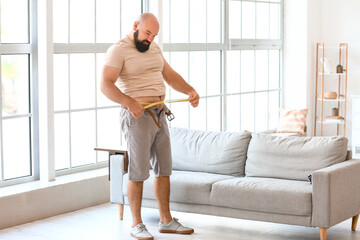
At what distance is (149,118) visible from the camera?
197 inches

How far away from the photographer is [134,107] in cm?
483

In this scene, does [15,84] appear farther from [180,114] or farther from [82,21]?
[180,114]

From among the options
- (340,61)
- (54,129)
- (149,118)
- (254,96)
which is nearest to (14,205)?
(54,129)

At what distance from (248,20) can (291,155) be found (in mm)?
3772

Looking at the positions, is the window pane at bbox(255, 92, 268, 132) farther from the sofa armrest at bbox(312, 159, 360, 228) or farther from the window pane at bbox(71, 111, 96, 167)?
the sofa armrest at bbox(312, 159, 360, 228)

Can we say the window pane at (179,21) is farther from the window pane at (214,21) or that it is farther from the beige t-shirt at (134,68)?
the beige t-shirt at (134,68)

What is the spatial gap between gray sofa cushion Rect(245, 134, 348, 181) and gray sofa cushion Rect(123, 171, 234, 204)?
264mm

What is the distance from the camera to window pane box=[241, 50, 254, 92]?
8633mm

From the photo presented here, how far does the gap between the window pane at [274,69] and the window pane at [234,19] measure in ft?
2.84

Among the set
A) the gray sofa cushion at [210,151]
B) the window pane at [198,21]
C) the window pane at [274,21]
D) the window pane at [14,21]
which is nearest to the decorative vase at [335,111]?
the window pane at [274,21]

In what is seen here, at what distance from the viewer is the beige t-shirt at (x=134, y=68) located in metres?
4.94

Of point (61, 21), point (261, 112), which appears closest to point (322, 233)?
point (61, 21)

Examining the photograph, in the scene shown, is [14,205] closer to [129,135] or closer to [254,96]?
[129,135]

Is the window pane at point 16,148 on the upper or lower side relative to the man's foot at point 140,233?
upper
